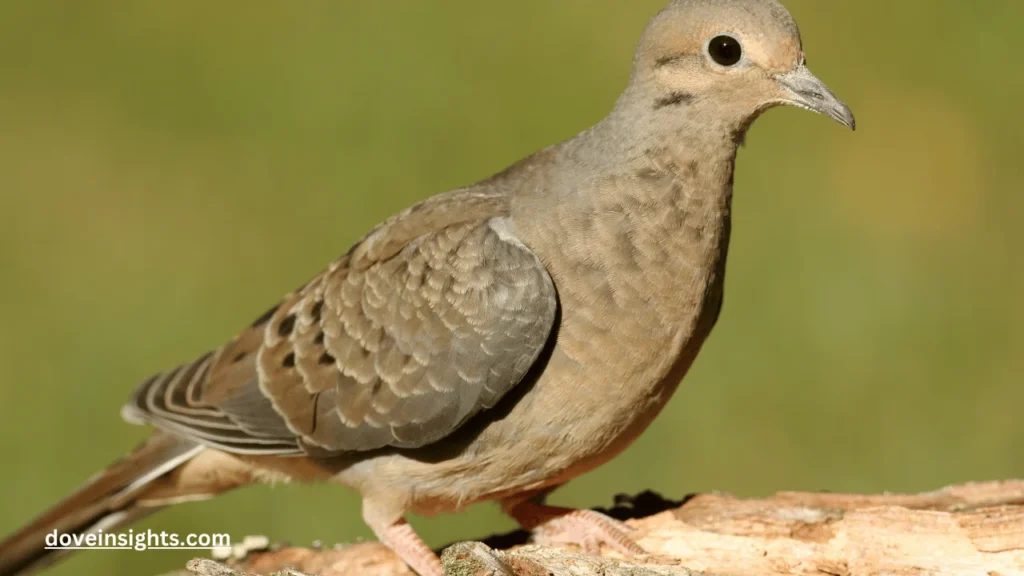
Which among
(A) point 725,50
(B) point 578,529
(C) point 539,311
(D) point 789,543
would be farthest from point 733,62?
(B) point 578,529

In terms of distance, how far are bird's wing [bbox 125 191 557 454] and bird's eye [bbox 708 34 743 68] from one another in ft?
2.83

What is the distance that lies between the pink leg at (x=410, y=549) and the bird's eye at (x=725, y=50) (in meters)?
1.94

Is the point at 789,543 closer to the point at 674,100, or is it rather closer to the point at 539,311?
the point at 539,311

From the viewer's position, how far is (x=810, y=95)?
3.84 meters

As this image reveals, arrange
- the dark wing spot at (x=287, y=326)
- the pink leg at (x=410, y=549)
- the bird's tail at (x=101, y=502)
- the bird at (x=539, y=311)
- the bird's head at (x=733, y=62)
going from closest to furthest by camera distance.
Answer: the bird's head at (x=733, y=62)
the bird at (x=539, y=311)
the pink leg at (x=410, y=549)
the dark wing spot at (x=287, y=326)
the bird's tail at (x=101, y=502)

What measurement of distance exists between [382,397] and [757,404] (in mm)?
3523

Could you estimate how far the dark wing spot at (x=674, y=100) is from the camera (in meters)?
3.98

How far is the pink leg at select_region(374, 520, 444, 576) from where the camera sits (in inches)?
170

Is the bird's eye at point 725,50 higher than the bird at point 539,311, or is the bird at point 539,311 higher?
the bird's eye at point 725,50

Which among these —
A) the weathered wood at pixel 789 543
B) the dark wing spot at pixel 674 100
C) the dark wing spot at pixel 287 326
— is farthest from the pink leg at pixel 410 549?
the dark wing spot at pixel 674 100

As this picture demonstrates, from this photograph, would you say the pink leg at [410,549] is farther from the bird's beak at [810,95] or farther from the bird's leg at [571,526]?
the bird's beak at [810,95]

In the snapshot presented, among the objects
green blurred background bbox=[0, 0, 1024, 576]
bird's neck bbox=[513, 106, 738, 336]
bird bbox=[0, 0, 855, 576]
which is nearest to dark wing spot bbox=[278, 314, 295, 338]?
bird bbox=[0, 0, 855, 576]

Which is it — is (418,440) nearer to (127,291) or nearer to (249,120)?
(127,291)

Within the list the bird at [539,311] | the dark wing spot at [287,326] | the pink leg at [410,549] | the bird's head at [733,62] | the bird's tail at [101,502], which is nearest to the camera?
the bird's head at [733,62]
